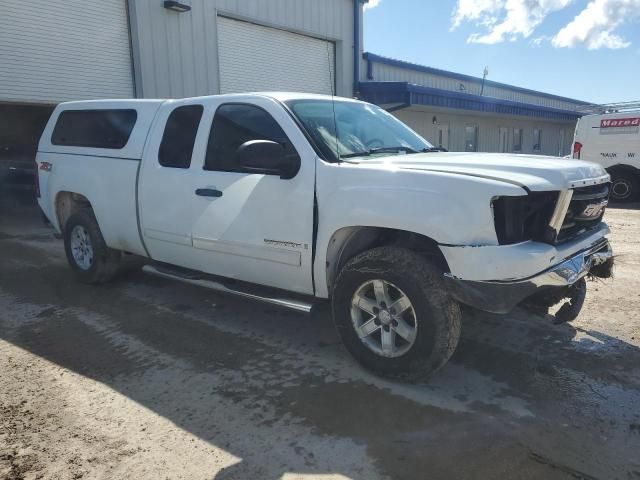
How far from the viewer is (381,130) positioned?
436cm

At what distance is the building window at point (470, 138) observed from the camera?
23656 mm

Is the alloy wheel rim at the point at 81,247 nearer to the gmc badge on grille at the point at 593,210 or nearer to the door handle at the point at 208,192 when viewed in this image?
the door handle at the point at 208,192

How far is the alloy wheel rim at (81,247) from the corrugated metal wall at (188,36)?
652 centimetres

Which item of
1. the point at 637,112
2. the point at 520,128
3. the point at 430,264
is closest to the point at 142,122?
the point at 430,264

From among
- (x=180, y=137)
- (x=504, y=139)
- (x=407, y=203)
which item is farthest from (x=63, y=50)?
(x=504, y=139)

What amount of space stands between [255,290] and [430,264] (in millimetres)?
1554

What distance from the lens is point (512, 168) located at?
3.11 metres

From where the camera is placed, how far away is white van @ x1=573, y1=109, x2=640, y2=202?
1289cm

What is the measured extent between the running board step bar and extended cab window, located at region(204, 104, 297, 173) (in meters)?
0.98

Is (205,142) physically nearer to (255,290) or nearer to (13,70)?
(255,290)

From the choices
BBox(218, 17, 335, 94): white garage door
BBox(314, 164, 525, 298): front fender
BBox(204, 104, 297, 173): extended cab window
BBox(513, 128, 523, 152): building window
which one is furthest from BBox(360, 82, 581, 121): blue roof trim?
BBox(314, 164, 525, 298): front fender

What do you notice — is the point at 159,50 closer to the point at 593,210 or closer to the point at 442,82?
the point at 593,210

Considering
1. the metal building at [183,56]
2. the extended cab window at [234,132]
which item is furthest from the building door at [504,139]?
the extended cab window at [234,132]

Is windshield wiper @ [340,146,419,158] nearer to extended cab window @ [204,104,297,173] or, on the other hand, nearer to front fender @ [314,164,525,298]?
front fender @ [314,164,525,298]
